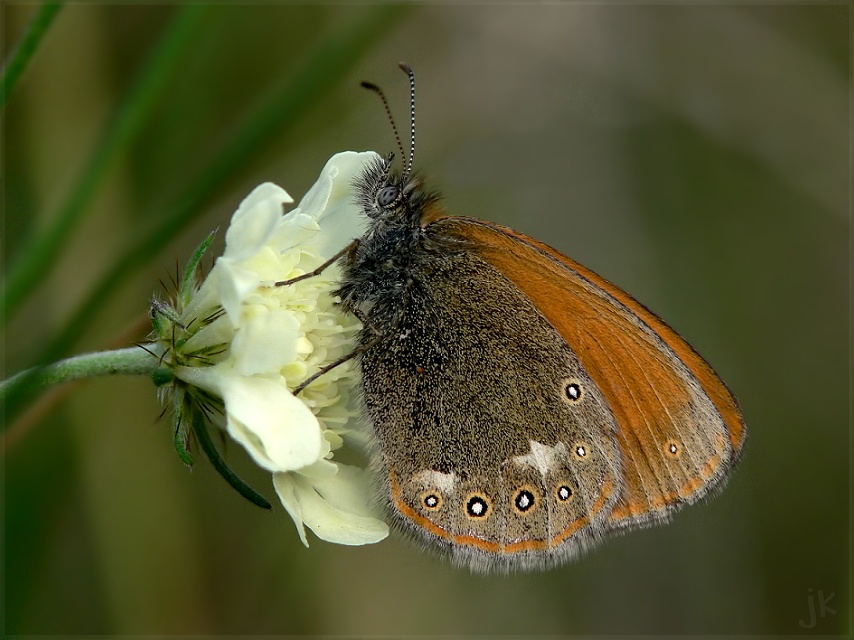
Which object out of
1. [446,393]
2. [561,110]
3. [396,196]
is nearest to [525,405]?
[446,393]

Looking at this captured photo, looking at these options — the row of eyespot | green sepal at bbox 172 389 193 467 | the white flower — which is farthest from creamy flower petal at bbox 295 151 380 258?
the row of eyespot

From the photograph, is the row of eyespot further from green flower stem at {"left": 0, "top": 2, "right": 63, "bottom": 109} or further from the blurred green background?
green flower stem at {"left": 0, "top": 2, "right": 63, "bottom": 109}

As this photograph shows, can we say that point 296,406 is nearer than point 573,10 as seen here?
Yes

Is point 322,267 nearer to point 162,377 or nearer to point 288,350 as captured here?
point 288,350

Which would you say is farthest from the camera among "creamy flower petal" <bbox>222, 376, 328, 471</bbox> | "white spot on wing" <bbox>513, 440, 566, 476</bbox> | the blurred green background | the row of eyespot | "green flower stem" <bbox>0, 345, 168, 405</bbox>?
the blurred green background

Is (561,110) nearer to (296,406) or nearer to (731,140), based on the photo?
(731,140)

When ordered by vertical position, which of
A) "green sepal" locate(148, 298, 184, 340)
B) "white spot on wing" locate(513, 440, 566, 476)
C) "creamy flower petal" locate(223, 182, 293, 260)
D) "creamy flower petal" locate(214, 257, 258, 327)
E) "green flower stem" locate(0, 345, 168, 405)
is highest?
"creamy flower petal" locate(223, 182, 293, 260)

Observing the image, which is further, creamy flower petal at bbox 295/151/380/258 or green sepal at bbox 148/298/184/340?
creamy flower petal at bbox 295/151/380/258

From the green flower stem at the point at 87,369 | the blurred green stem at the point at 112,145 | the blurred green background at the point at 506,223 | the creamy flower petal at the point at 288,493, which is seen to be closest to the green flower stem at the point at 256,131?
the blurred green background at the point at 506,223
